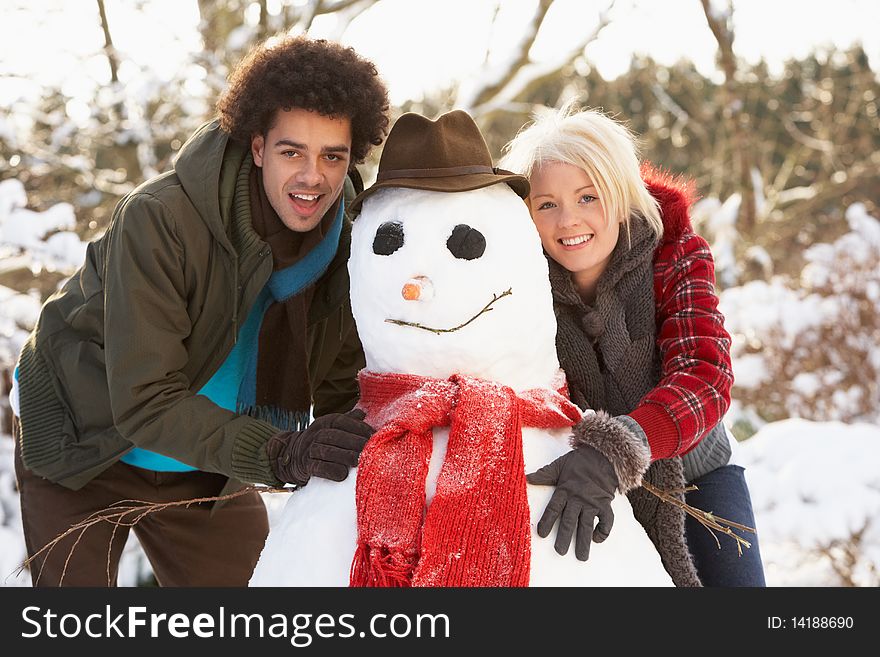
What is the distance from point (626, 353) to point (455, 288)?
0.52m

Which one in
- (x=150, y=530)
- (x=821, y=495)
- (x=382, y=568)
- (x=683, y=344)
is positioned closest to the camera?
(x=382, y=568)

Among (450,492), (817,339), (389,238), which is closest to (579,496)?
(450,492)

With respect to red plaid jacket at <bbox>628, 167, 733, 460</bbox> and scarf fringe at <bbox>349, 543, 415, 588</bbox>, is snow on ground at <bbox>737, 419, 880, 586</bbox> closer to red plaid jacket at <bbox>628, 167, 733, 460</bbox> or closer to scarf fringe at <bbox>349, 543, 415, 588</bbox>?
red plaid jacket at <bbox>628, 167, 733, 460</bbox>

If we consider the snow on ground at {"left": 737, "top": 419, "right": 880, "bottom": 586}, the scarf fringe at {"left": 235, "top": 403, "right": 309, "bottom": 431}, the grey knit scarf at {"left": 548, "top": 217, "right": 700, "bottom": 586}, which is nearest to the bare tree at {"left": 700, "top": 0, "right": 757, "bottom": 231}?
the snow on ground at {"left": 737, "top": 419, "right": 880, "bottom": 586}

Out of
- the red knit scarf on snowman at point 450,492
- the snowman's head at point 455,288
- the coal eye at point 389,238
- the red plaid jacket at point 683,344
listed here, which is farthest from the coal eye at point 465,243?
the red plaid jacket at point 683,344

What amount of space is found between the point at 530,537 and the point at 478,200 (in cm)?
76

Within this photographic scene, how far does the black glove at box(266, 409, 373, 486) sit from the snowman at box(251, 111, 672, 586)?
1.5 inches

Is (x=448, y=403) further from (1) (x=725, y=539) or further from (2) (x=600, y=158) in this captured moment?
(1) (x=725, y=539)

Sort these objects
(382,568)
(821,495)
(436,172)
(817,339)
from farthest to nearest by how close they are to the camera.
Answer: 1. (817,339)
2. (821,495)
3. (436,172)
4. (382,568)

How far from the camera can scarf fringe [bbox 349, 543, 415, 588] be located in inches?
75.0

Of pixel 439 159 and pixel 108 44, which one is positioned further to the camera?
pixel 108 44

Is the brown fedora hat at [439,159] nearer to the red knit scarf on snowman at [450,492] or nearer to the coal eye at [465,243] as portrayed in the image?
the coal eye at [465,243]

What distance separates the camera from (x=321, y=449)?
6.82 feet

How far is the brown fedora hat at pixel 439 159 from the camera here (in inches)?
84.8
